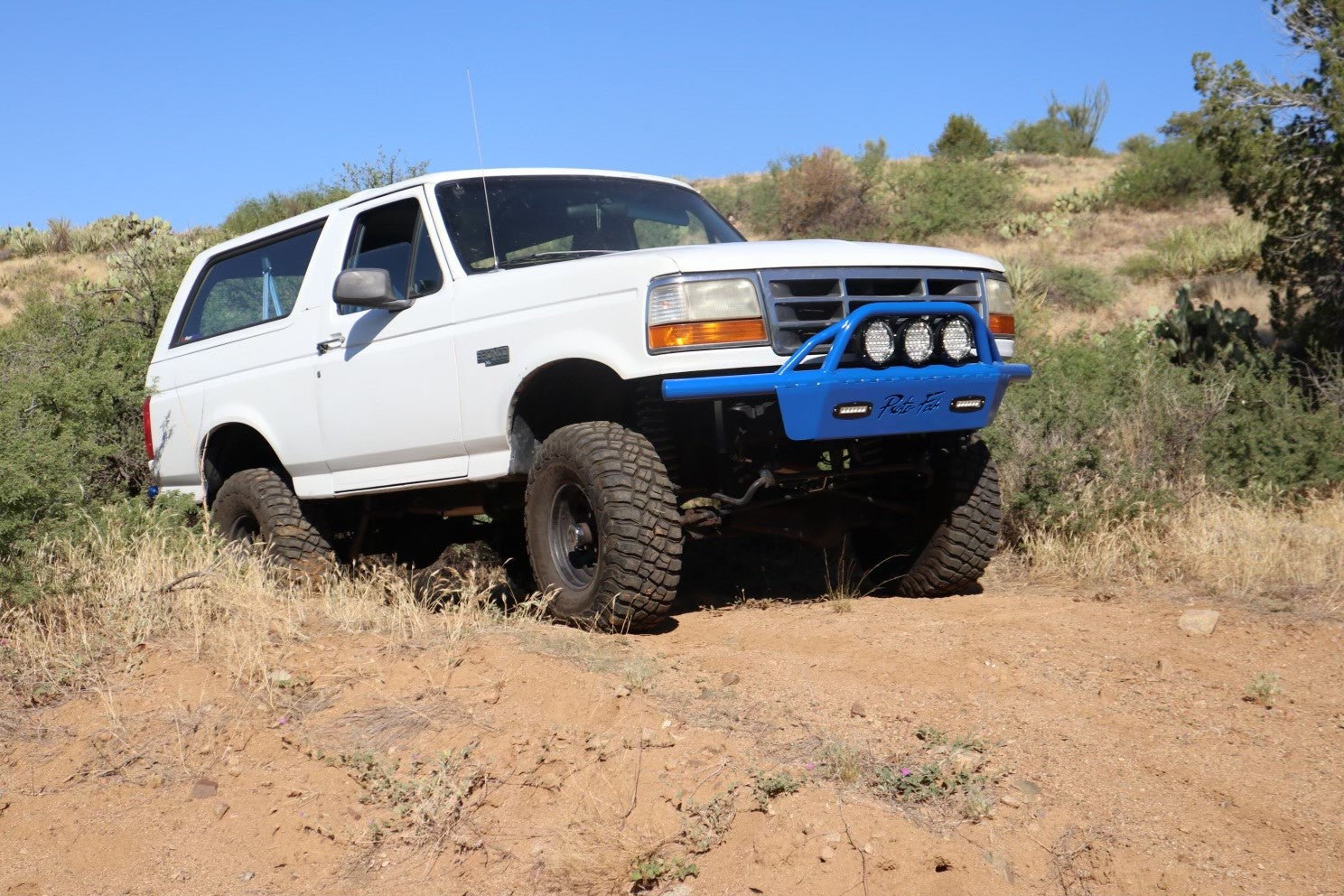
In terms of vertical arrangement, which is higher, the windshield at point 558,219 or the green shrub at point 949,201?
the green shrub at point 949,201

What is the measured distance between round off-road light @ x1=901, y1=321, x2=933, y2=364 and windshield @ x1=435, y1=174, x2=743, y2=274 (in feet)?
4.86

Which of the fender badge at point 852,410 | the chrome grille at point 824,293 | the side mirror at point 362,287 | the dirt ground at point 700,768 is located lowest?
the dirt ground at point 700,768

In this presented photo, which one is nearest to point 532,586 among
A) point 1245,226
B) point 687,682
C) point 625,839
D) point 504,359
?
point 504,359

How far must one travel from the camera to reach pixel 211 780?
405cm

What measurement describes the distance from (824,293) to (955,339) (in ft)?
1.92

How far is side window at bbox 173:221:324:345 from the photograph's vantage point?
686 cm

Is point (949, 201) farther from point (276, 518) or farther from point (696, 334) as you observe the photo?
point (696, 334)

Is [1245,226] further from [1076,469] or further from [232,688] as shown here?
[232,688]

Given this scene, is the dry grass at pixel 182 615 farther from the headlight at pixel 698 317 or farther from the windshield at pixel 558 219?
the windshield at pixel 558 219

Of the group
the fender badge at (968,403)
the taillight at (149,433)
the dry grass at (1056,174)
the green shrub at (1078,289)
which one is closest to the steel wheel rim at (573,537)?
the fender badge at (968,403)

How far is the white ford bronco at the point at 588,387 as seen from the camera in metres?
4.84

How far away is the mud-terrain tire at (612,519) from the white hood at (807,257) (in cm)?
79

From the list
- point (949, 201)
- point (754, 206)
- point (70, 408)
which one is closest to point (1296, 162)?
point (70, 408)

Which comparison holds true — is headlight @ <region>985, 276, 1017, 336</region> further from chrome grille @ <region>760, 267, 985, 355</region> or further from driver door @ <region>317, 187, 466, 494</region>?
driver door @ <region>317, 187, 466, 494</region>
